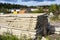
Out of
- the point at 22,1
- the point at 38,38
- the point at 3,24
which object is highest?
the point at 22,1

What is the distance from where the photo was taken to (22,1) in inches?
263

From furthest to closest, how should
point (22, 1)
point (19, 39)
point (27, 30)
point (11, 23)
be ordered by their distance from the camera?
point (22, 1)
point (11, 23)
point (27, 30)
point (19, 39)

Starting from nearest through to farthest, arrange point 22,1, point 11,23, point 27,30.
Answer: point 27,30 < point 11,23 < point 22,1

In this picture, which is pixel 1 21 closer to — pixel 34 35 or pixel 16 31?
pixel 16 31

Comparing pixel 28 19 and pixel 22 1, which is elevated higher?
pixel 22 1

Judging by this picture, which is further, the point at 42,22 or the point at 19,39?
the point at 42,22

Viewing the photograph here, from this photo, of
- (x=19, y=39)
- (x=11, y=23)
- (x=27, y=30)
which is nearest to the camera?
(x=19, y=39)

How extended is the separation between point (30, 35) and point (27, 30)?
198 millimetres

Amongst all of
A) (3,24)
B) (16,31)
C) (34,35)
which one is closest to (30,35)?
(34,35)

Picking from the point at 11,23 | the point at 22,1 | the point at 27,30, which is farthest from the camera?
the point at 22,1

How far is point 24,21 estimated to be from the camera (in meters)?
6.03

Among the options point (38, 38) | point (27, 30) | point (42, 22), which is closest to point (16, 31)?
point (27, 30)

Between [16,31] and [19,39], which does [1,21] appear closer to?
[16,31]

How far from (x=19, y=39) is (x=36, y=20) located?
0.89 meters
